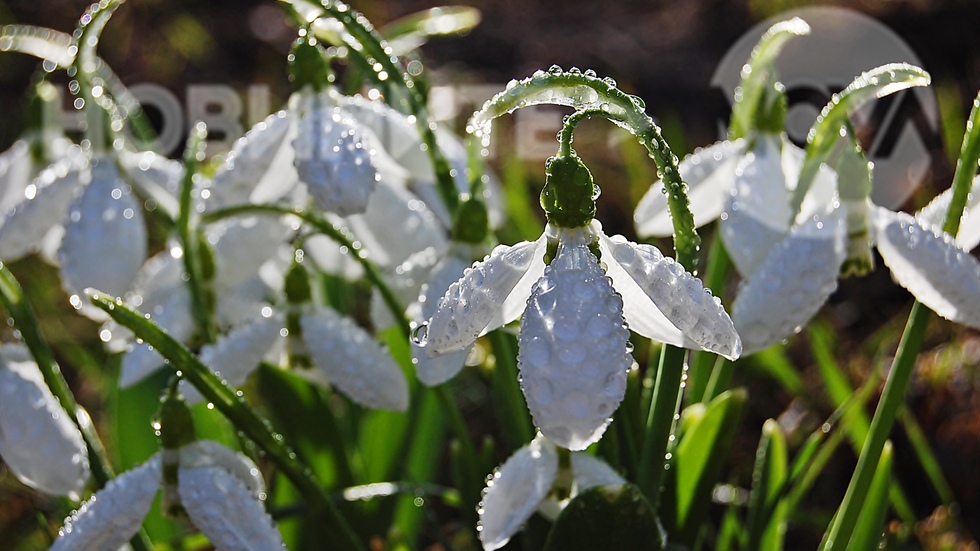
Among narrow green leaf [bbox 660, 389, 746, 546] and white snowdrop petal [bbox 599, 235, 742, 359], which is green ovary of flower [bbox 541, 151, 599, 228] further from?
narrow green leaf [bbox 660, 389, 746, 546]

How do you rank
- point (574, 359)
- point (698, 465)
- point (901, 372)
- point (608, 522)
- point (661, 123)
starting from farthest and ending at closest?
point (661, 123) < point (698, 465) < point (901, 372) < point (608, 522) < point (574, 359)

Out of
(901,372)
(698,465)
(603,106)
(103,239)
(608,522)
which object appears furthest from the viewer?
(103,239)

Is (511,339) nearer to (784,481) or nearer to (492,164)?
(784,481)

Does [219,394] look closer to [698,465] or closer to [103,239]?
[103,239]

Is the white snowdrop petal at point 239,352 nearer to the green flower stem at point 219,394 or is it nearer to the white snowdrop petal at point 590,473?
the green flower stem at point 219,394

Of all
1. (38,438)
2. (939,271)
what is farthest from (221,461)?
(939,271)

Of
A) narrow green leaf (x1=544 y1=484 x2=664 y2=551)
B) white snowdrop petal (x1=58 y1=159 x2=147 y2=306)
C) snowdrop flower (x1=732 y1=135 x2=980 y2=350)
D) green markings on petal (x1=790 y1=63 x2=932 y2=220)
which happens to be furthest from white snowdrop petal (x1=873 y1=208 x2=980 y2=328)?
white snowdrop petal (x1=58 y1=159 x2=147 y2=306)
